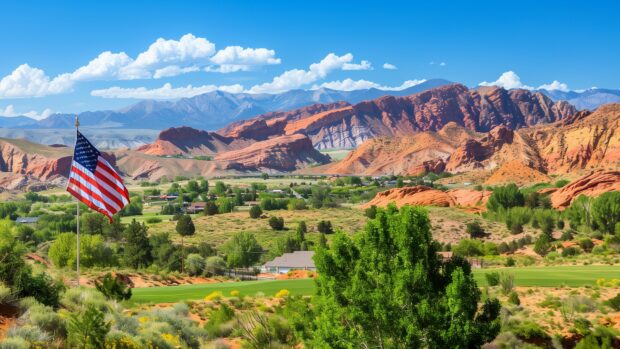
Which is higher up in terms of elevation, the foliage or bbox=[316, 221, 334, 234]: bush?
the foliage

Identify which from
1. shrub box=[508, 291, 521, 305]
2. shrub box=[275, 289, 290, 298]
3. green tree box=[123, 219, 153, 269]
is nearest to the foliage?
shrub box=[275, 289, 290, 298]

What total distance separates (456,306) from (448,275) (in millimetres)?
1674

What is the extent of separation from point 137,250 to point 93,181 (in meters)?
37.2

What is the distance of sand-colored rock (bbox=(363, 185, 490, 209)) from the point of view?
112769mm

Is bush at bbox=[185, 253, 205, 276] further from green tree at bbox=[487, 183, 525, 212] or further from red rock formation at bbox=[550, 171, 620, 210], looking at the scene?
red rock formation at bbox=[550, 171, 620, 210]

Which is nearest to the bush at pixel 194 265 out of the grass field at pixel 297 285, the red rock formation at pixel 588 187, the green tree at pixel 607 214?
the grass field at pixel 297 285

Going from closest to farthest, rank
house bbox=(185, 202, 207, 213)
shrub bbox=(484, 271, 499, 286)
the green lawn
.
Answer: the green lawn
shrub bbox=(484, 271, 499, 286)
house bbox=(185, 202, 207, 213)

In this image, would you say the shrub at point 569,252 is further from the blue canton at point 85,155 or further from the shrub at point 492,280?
the blue canton at point 85,155

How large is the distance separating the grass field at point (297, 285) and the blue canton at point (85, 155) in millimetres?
7588

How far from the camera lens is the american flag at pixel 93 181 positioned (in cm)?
2058

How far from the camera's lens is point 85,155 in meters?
20.8

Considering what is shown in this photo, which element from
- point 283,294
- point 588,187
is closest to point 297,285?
point 283,294

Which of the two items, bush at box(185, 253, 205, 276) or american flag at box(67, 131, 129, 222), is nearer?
american flag at box(67, 131, 129, 222)

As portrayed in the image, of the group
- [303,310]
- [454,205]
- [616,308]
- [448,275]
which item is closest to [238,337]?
[303,310]
